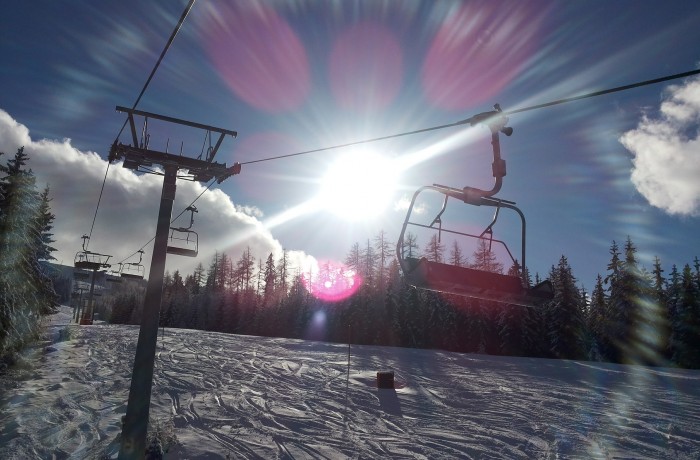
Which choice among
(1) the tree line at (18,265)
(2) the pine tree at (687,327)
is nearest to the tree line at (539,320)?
(2) the pine tree at (687,327)

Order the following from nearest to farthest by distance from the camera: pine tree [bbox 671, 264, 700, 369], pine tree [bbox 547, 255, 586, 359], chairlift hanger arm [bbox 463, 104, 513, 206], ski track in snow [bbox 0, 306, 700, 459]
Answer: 1. chairlift hanger arm [bbox 463, 104, 513, 206]
2. ski track in snow [bbox 0, 306, 700, 459]
3. pine tree [bbox 671, 264, 700, 369]
4. pine tree [bbox 547, 255, 586, 359]

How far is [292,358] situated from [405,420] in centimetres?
1617

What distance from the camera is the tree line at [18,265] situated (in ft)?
67.6

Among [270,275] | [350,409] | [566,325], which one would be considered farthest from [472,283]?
[270,275]

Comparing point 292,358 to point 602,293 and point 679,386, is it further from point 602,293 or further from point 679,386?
point 602,293

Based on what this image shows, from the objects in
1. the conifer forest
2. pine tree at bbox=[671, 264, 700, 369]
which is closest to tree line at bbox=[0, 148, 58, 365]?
the conifer forest

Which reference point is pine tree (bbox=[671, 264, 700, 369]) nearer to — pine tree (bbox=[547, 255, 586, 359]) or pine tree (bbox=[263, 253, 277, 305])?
pine tree (bbox=[547, 255, 586, 359])

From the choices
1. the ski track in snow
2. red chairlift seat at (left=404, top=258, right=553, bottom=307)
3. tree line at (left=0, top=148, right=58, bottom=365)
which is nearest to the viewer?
red chairlift seat at (left=404, top=258, right=553, bottom=307)

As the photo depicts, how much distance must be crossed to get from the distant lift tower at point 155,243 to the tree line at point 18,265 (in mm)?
14001

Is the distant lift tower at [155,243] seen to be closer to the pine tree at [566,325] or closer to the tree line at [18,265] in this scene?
the tree line at [18,265]

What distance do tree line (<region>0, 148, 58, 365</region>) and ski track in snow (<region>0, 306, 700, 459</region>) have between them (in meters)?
2.30

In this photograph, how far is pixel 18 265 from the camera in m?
21.8

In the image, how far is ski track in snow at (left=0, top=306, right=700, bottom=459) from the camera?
12.8m

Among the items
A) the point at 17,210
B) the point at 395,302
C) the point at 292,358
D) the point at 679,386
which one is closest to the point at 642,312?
the point at 679,386
